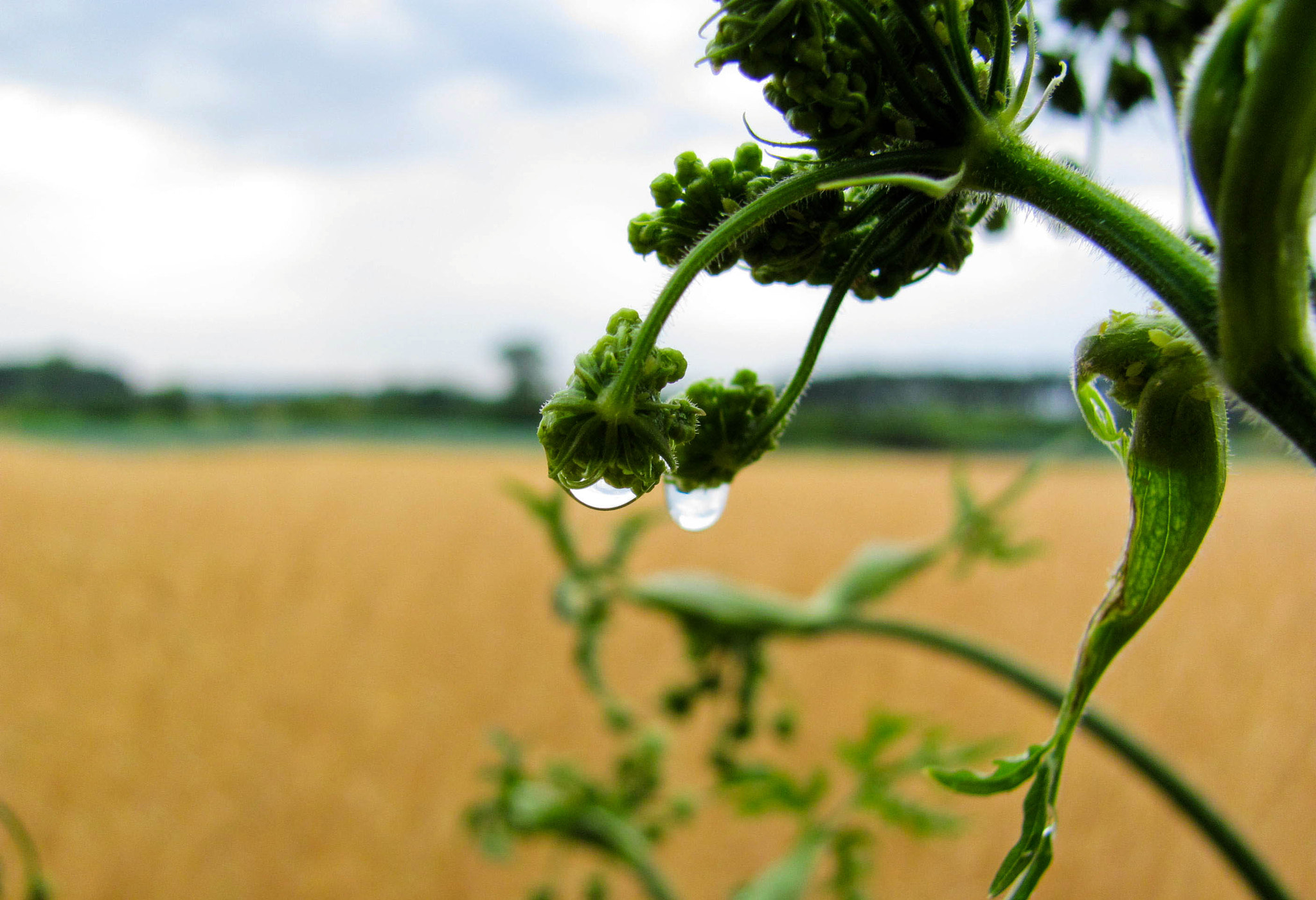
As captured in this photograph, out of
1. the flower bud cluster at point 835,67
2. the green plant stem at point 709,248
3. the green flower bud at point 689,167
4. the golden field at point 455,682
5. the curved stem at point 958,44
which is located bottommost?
the golden field at point 455,682

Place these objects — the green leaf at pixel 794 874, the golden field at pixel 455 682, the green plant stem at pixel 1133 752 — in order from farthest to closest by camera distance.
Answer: the golden field at pixel 455 682, the green leaf at pixel 794 874, the green plant stem at pixel 1133 752

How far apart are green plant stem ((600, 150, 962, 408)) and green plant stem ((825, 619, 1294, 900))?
287 mm

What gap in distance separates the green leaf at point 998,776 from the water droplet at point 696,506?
0.09 meters

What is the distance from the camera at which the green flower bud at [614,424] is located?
0.54 feet

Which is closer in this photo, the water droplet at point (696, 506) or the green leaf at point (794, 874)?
the water droplet at point (696, 506)

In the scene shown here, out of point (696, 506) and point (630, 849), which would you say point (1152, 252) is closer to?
point (696, 506)

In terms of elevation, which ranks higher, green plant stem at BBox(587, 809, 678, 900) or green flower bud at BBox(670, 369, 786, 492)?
green flower bud at BBox(670, 369, 786, 492)

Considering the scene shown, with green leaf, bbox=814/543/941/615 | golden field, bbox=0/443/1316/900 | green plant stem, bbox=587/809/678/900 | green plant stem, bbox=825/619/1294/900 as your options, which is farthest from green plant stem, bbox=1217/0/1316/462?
golden field, bbox=0/443/1316/900

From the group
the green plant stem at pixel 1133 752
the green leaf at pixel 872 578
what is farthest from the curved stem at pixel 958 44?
the green leaf at pixel 872 578

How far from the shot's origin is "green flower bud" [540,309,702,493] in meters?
0.16

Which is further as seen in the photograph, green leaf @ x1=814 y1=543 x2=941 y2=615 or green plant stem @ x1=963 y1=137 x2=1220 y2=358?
green leaf @ x1=814 y1=543 x2=941 y2=615

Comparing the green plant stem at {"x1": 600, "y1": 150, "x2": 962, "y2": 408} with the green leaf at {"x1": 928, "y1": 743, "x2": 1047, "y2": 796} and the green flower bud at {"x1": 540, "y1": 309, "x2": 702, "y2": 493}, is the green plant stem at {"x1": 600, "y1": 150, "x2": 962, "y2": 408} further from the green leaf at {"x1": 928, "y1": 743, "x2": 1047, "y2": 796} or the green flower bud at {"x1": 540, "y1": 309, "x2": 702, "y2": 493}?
the green leaf at {"x1": 928, "y1": 743, "x2": 1047, "y2": 796}

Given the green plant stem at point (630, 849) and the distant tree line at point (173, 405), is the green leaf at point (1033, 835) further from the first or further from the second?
the distant tree line at point (173, 405)

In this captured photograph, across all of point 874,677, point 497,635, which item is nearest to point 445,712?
point 497,635
